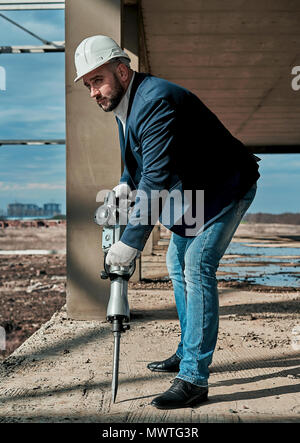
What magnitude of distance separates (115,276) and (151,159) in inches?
23.2

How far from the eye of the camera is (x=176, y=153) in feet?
7.68

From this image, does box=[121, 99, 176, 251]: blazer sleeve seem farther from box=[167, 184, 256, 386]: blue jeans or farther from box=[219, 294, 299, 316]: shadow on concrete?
box=[219, 294, 299, 316]: shadow on concrete

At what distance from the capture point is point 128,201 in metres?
2.70

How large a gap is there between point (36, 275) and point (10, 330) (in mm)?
3720

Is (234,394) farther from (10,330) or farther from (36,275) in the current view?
(36,275)

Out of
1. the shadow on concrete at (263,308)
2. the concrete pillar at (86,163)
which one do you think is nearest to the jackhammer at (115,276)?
the concrete pillar at (86,163)

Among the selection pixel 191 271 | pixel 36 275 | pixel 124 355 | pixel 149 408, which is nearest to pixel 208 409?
pixel 149 408

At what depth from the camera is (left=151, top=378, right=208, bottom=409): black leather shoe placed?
241cm

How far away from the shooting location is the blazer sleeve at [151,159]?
7.47 feet

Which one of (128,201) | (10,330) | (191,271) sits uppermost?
(128,201)

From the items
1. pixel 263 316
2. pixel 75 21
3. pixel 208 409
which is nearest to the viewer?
pixel 208 409

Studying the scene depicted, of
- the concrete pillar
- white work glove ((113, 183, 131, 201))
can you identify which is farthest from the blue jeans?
the concrete pillar

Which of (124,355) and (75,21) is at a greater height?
(75,21)
